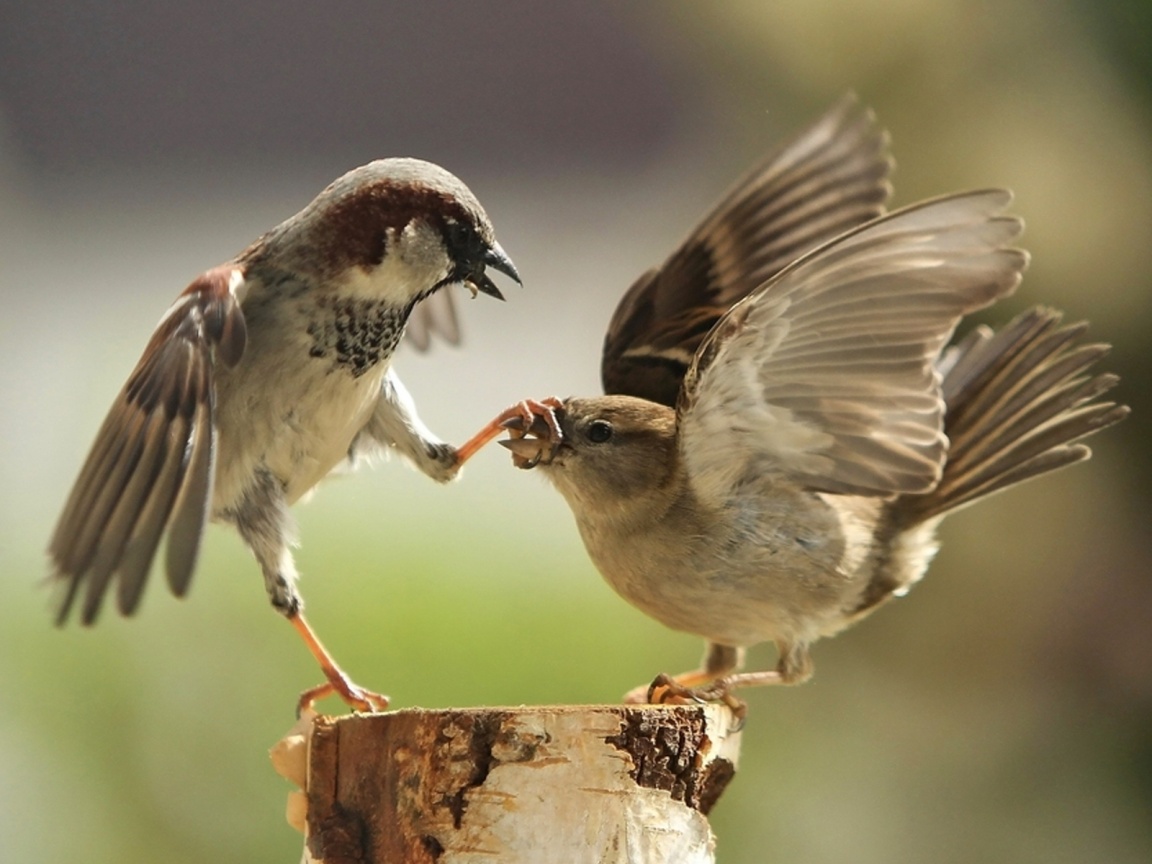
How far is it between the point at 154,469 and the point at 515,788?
0.43 metres

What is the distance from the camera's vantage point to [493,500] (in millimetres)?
2600

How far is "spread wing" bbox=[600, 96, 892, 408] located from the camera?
5.60 feet

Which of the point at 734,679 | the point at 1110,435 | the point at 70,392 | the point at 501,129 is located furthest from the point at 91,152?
the point at 1110,435

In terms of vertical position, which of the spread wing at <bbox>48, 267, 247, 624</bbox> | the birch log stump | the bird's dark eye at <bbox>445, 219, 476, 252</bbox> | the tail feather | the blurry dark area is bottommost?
the birch log stump

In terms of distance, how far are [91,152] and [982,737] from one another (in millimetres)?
2241

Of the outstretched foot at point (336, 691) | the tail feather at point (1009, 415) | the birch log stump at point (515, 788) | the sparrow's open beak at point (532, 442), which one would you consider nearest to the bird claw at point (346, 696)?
the outstretched foot at point (336, 691)

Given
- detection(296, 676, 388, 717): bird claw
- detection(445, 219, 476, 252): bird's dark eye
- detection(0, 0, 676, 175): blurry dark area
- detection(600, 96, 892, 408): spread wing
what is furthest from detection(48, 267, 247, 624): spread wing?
detection(0, 0, 676, 175): blurry dark area

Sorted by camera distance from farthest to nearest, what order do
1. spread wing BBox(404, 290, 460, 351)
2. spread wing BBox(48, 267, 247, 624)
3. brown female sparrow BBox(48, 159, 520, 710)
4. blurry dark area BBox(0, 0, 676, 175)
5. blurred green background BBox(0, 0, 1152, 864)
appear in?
blurry dark area BBox(0, 0, 676, 175) < blurred green background BBox(0, 0, 1152, 864) < spread wing BBox(404, 290, 460, 351) < brown female sparrow BBox(48, 159, 520, 710) < spread wing BBox(48, 267, 247, 624)

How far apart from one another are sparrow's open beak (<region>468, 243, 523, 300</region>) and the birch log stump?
1.47 ft

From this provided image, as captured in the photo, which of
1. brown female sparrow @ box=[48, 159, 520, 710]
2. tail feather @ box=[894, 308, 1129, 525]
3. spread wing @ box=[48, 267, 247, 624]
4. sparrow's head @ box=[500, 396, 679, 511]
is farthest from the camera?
tail feather @ box=[894, 308, 1129, 525]

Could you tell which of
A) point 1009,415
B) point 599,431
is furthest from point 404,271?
point 1009,415

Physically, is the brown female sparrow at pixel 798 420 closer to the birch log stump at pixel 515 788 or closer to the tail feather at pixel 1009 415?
the tail feather at pixel 1009 415

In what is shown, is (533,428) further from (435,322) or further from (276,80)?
(276,80)

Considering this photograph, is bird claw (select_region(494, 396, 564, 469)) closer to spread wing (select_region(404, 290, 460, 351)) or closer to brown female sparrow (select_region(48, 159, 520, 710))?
brown female sparrow (select_region(48, 159, 520, 710))
